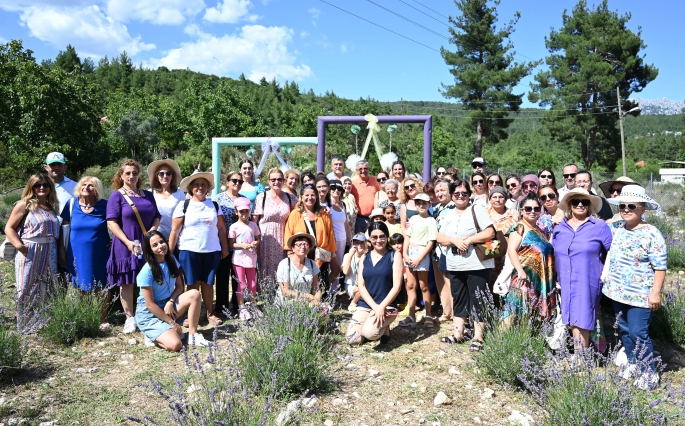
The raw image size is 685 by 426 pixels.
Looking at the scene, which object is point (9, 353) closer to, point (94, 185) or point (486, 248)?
point (94, 185)

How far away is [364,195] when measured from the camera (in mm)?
6707

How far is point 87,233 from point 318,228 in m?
2.48

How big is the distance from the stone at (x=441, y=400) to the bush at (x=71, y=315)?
11.4 feet

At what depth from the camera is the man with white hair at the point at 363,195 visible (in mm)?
6629

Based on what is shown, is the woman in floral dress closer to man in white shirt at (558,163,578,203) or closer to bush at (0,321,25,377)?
bush at (0,321,25,377)

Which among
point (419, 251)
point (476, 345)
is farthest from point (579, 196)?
point (419, 251)

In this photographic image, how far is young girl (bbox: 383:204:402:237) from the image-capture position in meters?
5.67

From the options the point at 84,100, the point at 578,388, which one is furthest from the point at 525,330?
the point at 84,100

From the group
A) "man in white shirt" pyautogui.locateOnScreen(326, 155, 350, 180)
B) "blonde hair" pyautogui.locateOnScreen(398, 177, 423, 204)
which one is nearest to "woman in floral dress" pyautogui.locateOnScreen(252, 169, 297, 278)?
"blonde hair" pyautogui.locateOnScreen(398, 177, 423, 204)

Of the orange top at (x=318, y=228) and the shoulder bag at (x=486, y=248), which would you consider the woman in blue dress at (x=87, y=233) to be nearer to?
the orange top at (x=318, y=228)

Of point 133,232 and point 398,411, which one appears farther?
point 133,232

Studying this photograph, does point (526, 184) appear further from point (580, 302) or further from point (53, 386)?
point (53, 386)

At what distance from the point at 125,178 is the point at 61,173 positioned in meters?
1.24

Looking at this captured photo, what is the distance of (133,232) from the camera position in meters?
4.96
